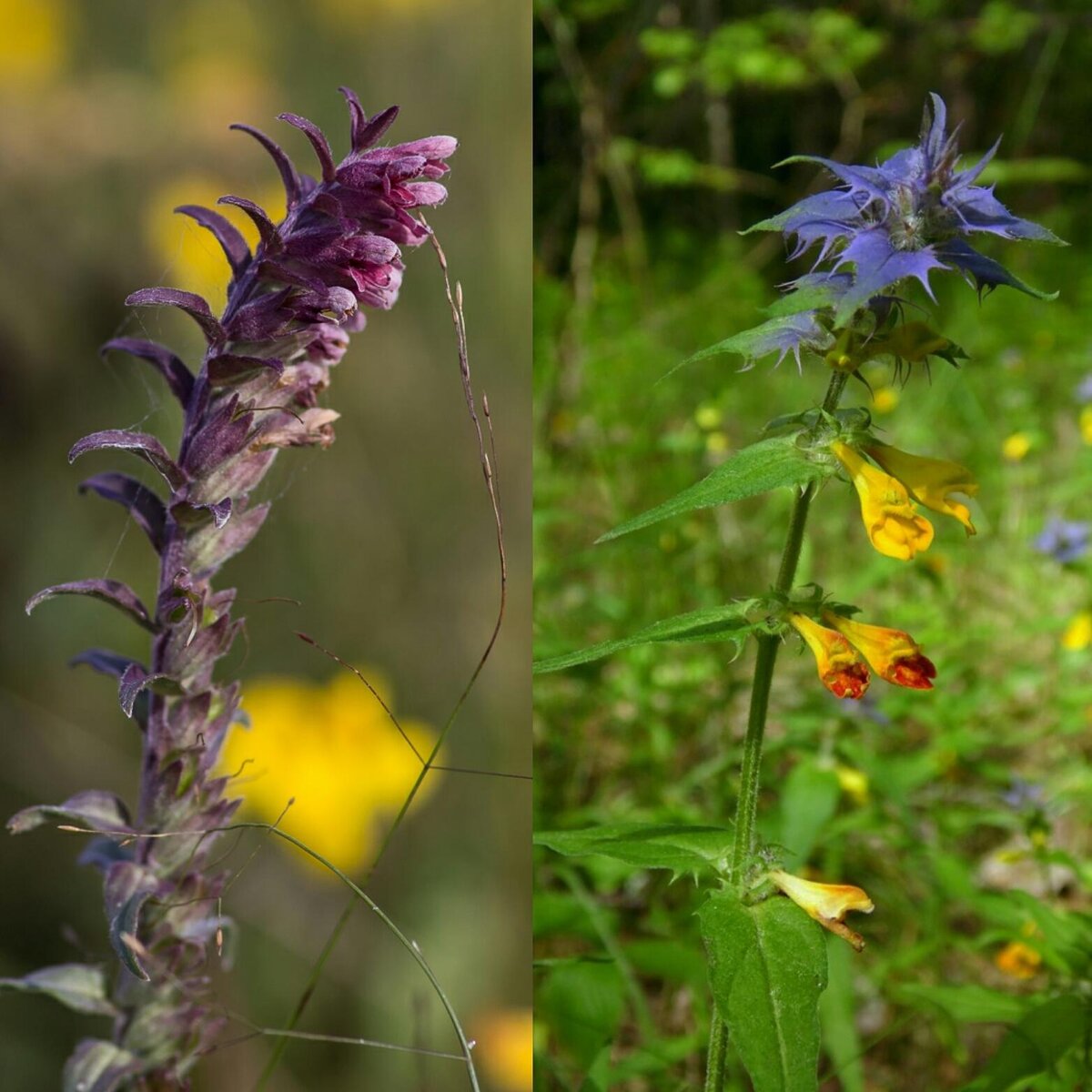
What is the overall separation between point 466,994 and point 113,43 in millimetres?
577

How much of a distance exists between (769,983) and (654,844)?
11cm

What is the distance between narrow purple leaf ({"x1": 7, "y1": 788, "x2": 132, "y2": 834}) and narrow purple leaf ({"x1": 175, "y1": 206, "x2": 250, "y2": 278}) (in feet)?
0.89

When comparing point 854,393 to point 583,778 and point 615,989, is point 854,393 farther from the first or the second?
point 615,989

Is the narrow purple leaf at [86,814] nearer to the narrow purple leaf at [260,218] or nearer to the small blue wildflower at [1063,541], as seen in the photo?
the narrow purple leaf at [260,218]

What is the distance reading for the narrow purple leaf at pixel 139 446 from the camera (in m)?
0.49

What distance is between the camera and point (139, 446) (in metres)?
0.49

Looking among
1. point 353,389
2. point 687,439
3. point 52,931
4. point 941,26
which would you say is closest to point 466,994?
point 52,931

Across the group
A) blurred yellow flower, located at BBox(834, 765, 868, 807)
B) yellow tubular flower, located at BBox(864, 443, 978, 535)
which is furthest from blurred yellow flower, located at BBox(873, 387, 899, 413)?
yellow tubular flower, located at BBox(864, 443, 978, 535)

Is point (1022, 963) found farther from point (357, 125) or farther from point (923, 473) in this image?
point (357, 125)

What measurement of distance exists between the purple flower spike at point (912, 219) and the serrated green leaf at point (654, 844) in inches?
11.0

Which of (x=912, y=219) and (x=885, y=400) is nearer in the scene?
(x=912, y=219)

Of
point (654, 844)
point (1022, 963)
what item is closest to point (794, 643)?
point (1022, 963)

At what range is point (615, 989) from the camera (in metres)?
0.81

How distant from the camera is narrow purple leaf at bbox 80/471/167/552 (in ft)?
1.76
